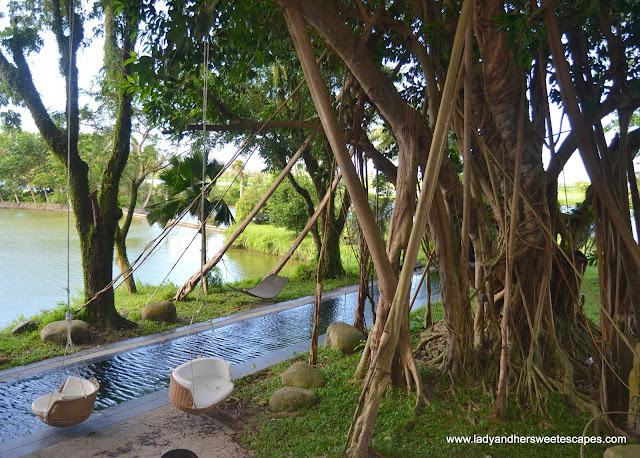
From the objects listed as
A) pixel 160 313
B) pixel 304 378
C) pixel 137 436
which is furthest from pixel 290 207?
pixel 137 436

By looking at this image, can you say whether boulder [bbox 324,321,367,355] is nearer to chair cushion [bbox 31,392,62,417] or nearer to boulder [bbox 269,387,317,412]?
boulder [bbox 269,387,317,412]

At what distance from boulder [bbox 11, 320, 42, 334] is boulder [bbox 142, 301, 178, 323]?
140cm

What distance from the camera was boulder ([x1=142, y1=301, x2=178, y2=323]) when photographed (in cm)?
721

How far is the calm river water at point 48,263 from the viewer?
30.0 ft

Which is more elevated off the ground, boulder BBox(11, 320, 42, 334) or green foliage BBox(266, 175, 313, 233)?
green foliage BBox(266, 175, 313, 233)

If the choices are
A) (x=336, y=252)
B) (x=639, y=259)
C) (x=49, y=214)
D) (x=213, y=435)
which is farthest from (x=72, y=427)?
(x=49, y=214)

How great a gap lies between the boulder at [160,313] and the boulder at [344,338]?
8.75 feet

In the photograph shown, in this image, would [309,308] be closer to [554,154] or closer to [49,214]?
[554,154]

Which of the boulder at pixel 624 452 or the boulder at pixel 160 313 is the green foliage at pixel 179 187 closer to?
the boulder at pixel 160 313

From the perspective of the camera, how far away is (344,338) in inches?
224

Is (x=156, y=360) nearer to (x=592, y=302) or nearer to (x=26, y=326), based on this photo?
(x=26, y=326)

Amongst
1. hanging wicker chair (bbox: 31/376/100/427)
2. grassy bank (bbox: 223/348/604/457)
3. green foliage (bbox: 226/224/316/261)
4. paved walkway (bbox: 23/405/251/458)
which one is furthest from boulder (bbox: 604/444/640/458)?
green foliage (bbox: 226/224/316/261)

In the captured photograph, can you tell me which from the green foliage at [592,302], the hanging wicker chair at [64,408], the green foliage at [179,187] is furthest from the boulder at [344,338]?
the green foliage at [179,187]

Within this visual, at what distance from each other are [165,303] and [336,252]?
462 centimetres
